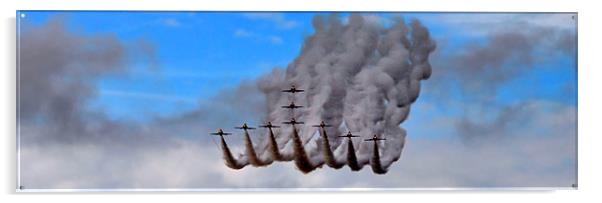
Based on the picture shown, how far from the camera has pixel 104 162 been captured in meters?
3.97

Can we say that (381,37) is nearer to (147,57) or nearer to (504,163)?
(504,163)

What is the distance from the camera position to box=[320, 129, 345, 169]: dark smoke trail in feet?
13.3

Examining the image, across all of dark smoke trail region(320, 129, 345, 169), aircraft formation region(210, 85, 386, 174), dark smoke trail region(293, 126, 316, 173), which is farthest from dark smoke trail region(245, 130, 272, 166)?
dark smoke trail region(320, 129, 345, 169)

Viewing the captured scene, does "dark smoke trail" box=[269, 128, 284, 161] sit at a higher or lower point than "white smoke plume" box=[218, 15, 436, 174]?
lower

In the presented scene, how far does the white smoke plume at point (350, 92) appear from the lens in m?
4.02

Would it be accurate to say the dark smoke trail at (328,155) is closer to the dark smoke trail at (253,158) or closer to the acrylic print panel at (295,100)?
the acrylic print panel at (295,100)

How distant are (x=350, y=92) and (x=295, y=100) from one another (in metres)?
0.28

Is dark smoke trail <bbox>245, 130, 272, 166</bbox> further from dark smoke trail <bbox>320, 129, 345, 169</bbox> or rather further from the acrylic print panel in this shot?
dark smoke trail <bbox>320, 129, 345, 169</bbox>

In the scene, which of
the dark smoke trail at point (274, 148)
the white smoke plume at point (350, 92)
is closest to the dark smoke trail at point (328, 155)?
the white smoke plume at point (350, 92)

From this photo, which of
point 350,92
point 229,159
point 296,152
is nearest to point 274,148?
point 296,152

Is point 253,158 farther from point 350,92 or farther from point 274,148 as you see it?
point 350,92

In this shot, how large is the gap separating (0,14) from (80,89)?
0.53 m

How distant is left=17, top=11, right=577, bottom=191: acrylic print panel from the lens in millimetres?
3949

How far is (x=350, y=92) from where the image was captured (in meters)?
4.04
